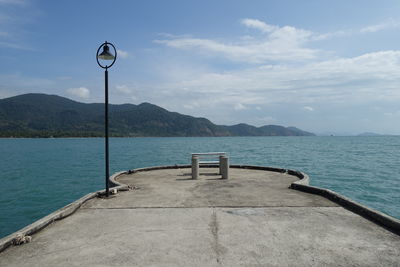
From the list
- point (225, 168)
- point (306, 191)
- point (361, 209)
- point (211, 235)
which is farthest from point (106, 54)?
point (361, 209)

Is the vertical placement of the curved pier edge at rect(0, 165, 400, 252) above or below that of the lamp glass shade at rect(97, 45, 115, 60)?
below

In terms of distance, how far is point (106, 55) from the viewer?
8.62 m

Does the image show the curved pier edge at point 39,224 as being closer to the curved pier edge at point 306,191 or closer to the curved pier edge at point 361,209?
the curved pier edge at point 306,191

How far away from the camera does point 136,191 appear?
375 inches

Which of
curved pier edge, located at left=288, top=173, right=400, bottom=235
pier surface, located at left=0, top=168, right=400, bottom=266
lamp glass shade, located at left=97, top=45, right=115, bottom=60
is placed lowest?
pier surface, located at left=0, top=168, right=400, bottom=266

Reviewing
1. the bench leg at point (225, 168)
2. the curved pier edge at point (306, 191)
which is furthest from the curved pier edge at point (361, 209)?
the bench leg at point (225, 168)

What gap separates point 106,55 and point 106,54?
0.03 m

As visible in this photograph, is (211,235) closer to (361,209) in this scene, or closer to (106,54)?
(361,209)

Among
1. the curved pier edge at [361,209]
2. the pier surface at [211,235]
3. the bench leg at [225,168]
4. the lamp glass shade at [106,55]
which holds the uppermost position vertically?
the lamp glass shade at [106,55]

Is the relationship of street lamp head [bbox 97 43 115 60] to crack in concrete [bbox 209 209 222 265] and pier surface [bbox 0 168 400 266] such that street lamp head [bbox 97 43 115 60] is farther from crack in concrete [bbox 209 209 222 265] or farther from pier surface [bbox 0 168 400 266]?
crack in concrete [bbox 209 209 222 265]

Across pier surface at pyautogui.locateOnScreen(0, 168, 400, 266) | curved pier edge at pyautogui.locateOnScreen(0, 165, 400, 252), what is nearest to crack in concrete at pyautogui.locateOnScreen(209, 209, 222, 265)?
pier surface at pyautogui.locateOnScreen(0, 168, 400, 266)

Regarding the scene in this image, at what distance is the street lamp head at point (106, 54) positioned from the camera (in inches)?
339

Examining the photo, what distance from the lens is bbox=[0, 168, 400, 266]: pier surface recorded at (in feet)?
14.3

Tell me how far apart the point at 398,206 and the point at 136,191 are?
18.8 meters
